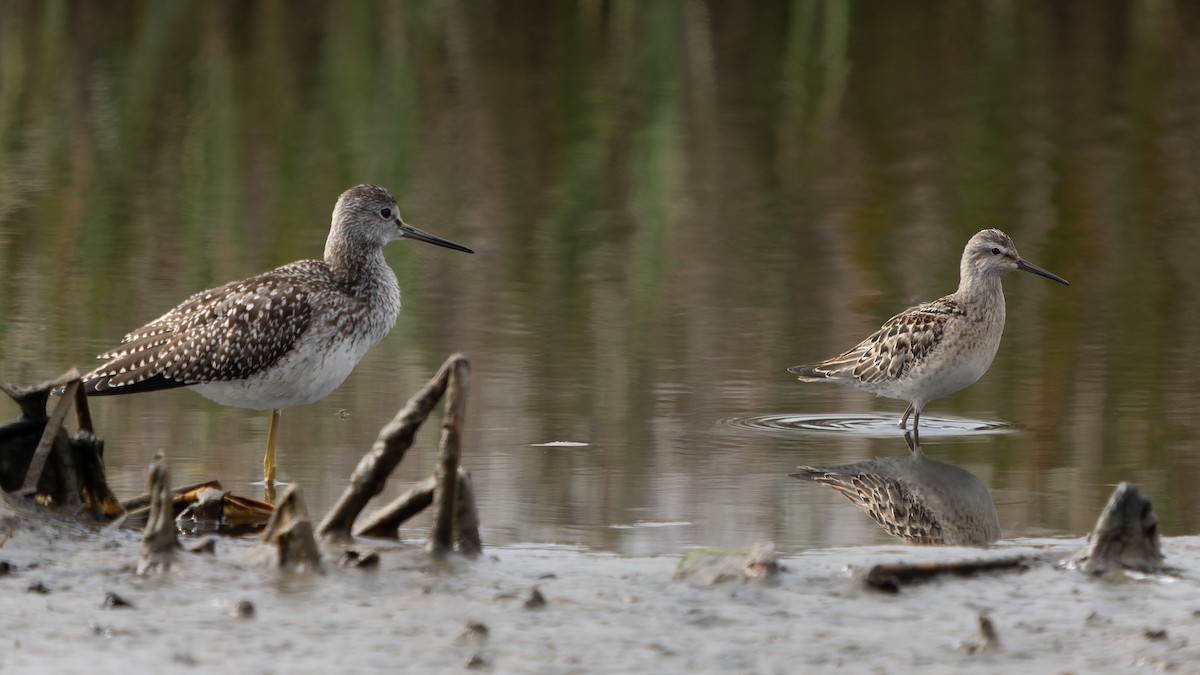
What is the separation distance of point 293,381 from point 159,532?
246 centimetres

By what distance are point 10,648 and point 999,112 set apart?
16.4 m

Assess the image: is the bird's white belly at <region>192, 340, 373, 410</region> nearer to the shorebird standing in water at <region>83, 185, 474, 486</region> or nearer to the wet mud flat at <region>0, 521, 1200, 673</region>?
the shorebird standing in water at <region>83, 185, 474, 486</region>

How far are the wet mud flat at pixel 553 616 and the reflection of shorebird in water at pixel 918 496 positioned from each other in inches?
29.5

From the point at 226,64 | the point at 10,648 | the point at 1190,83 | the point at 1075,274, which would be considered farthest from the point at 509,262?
the point at 1190,83

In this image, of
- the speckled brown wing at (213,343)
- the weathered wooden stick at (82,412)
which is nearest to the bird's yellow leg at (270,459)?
the speckled brown wing at (213,343)

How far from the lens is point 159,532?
18.6ft

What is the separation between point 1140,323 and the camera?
10914 mm

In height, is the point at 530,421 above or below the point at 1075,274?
below

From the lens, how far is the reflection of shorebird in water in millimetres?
6898

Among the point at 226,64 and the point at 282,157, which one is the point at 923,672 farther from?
the point at 226,64

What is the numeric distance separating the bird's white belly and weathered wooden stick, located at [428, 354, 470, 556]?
2391 mm

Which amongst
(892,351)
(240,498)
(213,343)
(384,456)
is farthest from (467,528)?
(892,351)

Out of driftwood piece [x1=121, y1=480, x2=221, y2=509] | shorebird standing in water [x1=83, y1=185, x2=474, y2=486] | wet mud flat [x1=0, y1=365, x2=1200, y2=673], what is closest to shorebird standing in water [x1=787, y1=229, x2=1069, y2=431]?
shorebird standing in water [x1=83, y1=185, x2=474, y2=486]

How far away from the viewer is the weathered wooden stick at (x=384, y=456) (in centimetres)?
574
